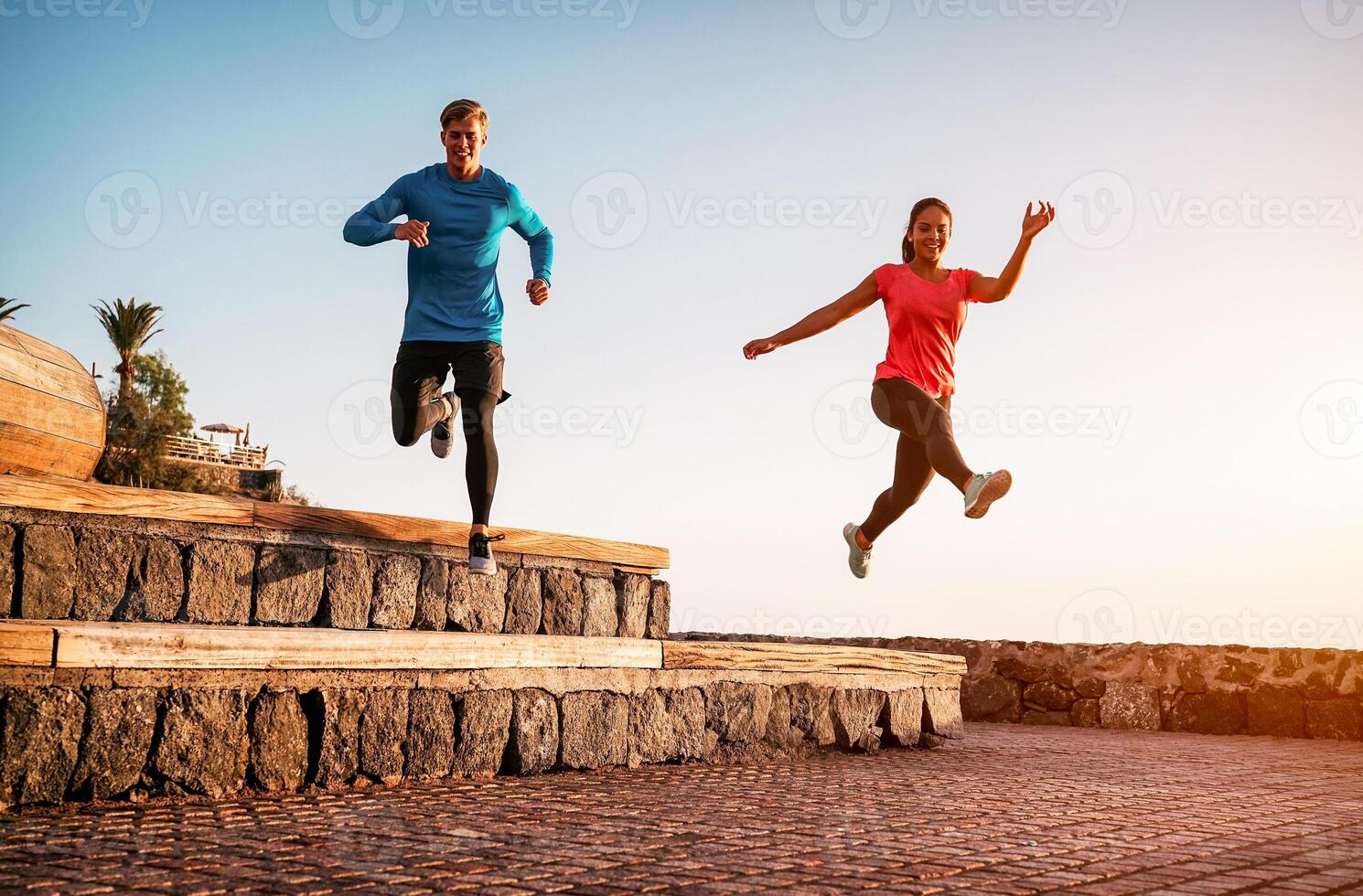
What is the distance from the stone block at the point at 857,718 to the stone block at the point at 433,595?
2.58 meters

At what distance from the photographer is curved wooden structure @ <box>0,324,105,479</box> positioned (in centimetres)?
636

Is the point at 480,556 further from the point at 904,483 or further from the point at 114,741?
the point at 904,483

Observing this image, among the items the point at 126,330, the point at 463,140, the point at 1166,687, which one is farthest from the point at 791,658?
the point at 126,330

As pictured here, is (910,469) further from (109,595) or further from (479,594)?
(109,595)

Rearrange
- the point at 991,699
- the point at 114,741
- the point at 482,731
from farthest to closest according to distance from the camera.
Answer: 1. the point at 991,699
2. the point at 482,731
3. the point at 114,741

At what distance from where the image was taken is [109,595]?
4.87m

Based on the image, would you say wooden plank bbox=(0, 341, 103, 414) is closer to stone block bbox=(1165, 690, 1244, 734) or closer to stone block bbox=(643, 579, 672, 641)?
stone block bbox=(643, 579, 672, 641)

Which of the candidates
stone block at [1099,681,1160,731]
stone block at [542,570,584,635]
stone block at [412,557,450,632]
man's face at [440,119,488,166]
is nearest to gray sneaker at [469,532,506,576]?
stone block at [412,557,450,632]

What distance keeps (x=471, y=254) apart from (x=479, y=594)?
1.70 meters

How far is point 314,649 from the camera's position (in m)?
4.73

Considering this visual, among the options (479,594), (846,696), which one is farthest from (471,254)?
(846,696)

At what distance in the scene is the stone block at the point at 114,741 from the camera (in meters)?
4.10

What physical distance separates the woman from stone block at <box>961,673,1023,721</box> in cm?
494

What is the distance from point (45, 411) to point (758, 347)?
390cm
